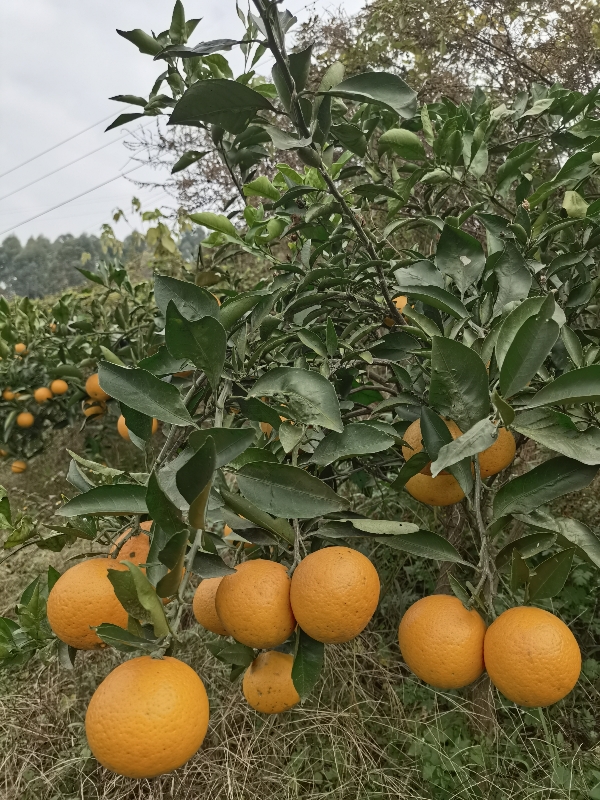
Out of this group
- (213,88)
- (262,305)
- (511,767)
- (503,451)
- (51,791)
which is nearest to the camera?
(213,88)

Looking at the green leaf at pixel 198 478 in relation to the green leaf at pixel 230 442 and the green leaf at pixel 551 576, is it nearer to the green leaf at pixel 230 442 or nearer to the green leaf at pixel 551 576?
the green leaf at pixel 230 442

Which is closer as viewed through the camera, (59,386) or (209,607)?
(209,607)

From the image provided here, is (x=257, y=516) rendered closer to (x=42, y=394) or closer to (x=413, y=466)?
(x=413, y=466)

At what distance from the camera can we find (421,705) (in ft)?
5.40

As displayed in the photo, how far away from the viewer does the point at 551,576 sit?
2.00 ft

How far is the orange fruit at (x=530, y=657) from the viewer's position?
58 centimetres

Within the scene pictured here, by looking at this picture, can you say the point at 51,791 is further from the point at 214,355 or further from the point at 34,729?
the point at 214,355

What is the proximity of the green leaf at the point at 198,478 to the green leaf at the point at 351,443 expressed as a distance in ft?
0.79

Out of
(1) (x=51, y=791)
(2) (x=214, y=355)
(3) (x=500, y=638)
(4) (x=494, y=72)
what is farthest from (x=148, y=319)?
(4) (x=494, y=72)

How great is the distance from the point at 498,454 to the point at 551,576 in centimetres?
16


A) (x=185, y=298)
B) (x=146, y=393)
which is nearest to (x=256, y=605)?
(x=146, y=393)

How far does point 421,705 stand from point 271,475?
136 cm

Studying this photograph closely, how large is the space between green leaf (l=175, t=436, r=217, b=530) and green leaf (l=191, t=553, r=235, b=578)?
11 centimetres

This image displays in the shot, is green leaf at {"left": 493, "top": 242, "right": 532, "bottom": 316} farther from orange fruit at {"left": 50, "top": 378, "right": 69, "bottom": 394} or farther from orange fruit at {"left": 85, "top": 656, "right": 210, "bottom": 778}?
orange fruit at {"left": 50, "top": 378, "right": 69, "bottom": 394}
